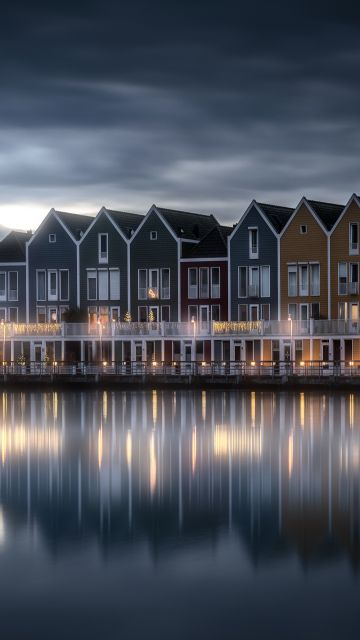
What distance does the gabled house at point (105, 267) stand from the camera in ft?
284

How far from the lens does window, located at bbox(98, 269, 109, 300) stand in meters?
87.0

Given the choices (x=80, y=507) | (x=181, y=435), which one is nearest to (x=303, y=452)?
(x=181, y=435)

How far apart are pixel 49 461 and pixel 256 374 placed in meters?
37.6

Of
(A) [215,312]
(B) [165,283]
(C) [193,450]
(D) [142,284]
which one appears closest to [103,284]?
(D) [142,284]

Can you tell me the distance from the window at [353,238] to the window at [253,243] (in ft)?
20.3

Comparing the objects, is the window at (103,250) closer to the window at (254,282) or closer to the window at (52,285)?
the window at (52,285)

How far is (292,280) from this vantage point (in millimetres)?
81312

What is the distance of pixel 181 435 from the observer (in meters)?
43.0

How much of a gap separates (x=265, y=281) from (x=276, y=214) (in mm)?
5017

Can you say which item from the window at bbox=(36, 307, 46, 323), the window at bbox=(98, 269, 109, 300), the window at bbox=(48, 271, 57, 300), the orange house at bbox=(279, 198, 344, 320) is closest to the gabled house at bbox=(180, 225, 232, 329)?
the orange house at bbox=(279, 198, 344, 320)

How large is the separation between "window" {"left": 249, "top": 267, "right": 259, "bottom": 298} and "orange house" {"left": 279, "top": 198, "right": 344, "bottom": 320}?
5.70 feet

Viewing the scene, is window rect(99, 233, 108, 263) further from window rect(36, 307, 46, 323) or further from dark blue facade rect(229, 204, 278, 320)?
dark blue facade rect(229, 204, 278, 320)

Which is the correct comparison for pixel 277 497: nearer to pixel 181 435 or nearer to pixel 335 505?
pixel 335 505

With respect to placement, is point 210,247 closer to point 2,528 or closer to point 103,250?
point 103,250
